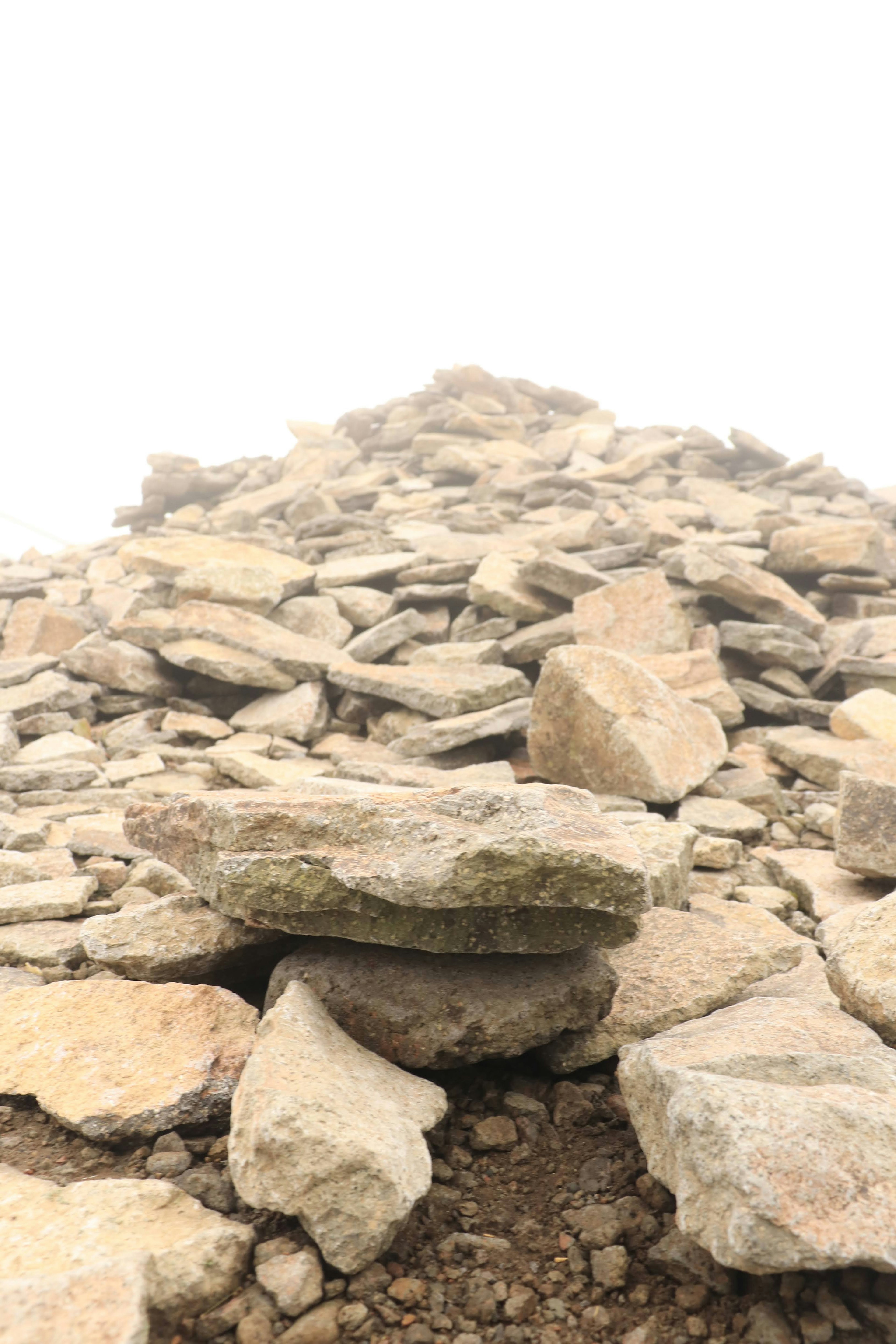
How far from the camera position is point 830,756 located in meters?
5.54

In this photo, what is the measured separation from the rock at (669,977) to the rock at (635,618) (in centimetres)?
397

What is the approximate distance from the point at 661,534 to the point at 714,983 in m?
7.27

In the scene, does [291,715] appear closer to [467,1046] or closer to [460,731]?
[460,731]

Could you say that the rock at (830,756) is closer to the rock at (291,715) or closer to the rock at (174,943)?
the rock at (291,715)

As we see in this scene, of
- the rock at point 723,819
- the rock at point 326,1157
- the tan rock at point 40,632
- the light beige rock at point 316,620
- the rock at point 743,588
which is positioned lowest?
the tan rock at point 40,632

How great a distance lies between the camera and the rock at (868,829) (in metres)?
3.74

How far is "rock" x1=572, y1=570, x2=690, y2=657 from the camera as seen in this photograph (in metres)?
6.98

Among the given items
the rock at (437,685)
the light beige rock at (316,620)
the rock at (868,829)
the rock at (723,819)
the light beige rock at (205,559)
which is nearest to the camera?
the rock at (868,829)

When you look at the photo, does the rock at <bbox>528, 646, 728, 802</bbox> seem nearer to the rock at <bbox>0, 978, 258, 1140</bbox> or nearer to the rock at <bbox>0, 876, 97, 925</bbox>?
the rock at <bbox>0, 876, 97, 925</bbox>

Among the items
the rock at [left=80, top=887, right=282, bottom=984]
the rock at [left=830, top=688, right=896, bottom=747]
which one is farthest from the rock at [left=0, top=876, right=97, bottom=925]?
the rock at [left=830, top=688, right=896, bottom=747]

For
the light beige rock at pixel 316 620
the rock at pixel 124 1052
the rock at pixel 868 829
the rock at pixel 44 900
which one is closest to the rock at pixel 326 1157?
the rock at pixel 124 1052

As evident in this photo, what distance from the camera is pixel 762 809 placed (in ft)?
16.8

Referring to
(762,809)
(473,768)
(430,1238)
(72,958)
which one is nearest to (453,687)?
(473,768)

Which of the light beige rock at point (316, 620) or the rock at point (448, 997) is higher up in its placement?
the rock at point (448, 997)
